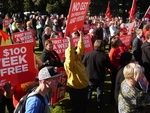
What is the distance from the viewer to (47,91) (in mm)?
3545

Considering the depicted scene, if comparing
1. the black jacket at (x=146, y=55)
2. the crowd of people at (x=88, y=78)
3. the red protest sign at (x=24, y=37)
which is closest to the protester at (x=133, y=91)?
the crowd of people at (x=88, y=78)

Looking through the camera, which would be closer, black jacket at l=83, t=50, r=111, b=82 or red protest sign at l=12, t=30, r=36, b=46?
black jacket at l=83, t=50, r=111, b=82

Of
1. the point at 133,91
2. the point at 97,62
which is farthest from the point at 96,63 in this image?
the point at 133,91

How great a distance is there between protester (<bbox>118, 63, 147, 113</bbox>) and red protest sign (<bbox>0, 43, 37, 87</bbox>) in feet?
5.37

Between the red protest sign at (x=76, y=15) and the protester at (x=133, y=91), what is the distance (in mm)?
2471

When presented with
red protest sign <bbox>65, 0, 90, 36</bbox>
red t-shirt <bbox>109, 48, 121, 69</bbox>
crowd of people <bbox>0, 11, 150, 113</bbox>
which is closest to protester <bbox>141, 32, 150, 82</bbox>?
crowd of people <bbox>0, 11, 150, 113</bbox>

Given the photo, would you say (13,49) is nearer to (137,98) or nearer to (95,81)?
(137,98)

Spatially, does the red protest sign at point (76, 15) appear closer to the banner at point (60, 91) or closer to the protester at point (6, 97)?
the banner at point (60, 91)

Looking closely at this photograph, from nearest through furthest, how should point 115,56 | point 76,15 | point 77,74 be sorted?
point 77,74, point 76,15, point 115,56

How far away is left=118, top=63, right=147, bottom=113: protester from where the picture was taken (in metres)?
4.39

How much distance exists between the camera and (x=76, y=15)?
6.93 m

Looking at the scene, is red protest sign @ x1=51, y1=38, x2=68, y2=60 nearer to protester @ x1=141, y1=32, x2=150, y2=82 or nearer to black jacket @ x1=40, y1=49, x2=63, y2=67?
black jacket @ x1=40, y1=49, x2=63, y2=67

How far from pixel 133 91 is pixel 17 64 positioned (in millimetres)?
1976

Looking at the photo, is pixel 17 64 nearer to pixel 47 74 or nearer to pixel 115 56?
pixel 47 74
